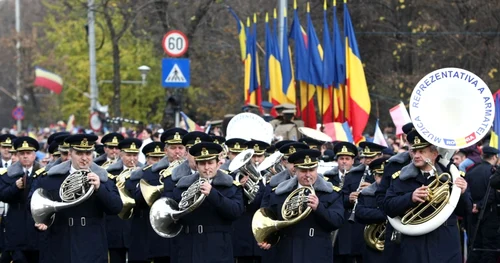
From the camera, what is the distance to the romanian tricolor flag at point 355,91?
851 inches

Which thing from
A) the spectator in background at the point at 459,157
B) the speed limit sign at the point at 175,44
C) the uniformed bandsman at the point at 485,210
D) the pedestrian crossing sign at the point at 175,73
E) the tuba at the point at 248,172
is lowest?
the uniformed bandsman at the point at 485,210

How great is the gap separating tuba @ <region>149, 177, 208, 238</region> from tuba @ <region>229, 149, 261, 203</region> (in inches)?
48.1

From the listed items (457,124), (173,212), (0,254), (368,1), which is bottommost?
(0,254)

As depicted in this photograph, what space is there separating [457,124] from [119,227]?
19.7ft

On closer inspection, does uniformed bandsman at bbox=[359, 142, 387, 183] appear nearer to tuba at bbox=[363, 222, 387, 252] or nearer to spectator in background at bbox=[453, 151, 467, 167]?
tuba at bbox=[363, 222, 387, 252]

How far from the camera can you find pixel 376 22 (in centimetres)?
3253

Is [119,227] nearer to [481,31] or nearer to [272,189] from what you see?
[272,189]

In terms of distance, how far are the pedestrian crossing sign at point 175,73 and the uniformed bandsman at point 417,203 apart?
39.4ft

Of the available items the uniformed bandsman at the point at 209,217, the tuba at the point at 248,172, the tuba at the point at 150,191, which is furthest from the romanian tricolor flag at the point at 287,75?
the uniformed bandsman at the point at 209,217

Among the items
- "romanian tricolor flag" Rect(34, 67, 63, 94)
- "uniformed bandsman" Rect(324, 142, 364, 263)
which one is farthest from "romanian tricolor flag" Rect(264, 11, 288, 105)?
"romanian tricolor flag" Rect(34, 67, 63, 94)

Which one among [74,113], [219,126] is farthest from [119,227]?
[74,113]

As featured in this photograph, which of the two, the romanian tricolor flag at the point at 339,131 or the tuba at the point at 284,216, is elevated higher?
the romanian tricolor flag at the point at 339,131

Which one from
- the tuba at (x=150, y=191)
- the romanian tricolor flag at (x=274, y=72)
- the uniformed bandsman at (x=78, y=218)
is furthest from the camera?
the romanian tricolor flag at (x=274, y=72)

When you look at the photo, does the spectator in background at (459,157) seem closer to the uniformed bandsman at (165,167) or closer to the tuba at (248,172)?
the uniformed bandsman at (165,167)
